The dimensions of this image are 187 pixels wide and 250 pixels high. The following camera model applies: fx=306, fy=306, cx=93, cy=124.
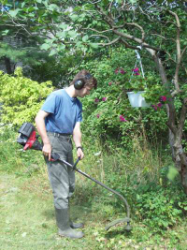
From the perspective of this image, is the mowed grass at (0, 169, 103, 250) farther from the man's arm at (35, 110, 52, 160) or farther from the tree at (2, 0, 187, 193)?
the tree at (2, 0, 187, 193)

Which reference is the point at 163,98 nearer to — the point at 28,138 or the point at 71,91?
the point at 71,91

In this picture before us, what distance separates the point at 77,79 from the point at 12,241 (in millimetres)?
1942

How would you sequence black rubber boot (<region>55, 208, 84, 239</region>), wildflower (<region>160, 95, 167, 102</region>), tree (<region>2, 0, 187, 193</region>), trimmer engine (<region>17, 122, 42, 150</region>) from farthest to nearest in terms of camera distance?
1. black rubber boot (<region>55, 208, 84, 239</region>)
2. trimmer engine (<region>17, 122, 42, 150</region>)
3. wildflower (<region>160, 95, 167, 102</region>)
4. tree (<region>2, 0, 187, 193</region>)

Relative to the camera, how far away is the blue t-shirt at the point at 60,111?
3.12 m

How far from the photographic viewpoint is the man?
3.13m

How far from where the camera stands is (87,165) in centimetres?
496

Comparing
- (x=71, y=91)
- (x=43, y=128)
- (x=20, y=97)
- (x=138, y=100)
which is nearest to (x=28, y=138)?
(x=43, y=128)

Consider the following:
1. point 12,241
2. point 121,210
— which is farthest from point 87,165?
point 12,241

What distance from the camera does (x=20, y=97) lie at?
6570mm

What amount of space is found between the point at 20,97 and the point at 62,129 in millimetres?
3582

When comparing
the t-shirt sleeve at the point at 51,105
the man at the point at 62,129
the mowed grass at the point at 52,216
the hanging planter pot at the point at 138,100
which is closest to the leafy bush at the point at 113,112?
the mowed grass at the point at 52,216

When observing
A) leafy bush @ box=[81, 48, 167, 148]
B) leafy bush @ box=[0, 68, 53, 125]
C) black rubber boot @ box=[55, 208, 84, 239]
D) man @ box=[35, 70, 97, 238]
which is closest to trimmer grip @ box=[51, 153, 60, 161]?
man @ box=[35, 70, 97, 238]

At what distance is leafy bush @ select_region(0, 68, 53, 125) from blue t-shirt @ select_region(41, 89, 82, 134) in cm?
304

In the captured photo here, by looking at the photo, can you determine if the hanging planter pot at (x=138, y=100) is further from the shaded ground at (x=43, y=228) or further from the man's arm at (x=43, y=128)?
the shaded ground at (x=43, y=228)
